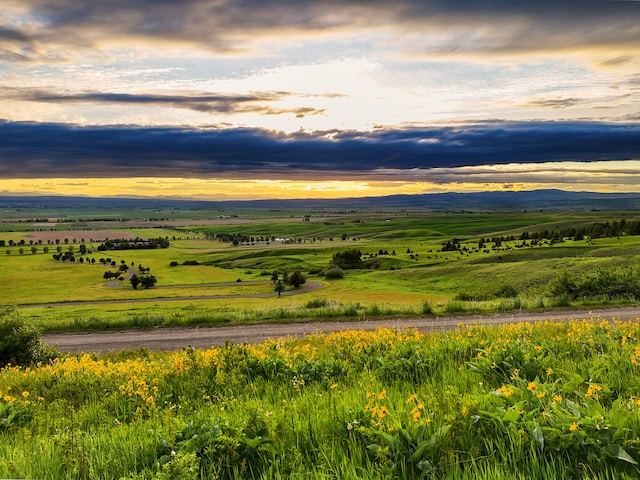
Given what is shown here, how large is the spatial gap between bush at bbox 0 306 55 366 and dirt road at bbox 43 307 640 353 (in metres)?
5.70

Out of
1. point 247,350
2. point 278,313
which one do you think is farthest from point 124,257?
→ point 247,350

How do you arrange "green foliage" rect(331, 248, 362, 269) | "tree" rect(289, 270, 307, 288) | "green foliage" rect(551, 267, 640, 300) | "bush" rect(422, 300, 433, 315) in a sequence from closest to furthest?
"bush" rect(422, 300, 433, 315)
"green foliage" rect(551, 267, 640, 300)
"tree" rect(289, 270, 307, 288)
"green foliage" rect(331, 248, 362, 269)

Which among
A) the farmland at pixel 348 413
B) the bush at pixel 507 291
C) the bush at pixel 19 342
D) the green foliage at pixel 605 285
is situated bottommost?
the bush at pixel 507 291

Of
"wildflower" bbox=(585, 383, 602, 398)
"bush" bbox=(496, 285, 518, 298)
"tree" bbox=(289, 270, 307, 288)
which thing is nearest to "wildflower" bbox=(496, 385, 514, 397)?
"wildflower" bbox=(585, 383, 602, 398)

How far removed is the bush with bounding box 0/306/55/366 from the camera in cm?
1620

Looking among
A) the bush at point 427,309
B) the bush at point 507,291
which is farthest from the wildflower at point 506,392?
the bush at point 507,291

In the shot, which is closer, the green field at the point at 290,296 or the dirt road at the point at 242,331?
the dirt road at the point at 242,331

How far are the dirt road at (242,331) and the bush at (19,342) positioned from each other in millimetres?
5698

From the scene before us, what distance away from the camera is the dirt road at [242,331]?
23.3 metres

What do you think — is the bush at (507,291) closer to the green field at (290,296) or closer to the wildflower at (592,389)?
the green field at (290,296)

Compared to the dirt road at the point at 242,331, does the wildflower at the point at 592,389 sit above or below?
above

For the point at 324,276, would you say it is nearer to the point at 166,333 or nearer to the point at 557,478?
the point at 166,333

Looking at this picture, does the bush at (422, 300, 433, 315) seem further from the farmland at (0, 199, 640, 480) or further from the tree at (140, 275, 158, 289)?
the tree at (140, 275, 158, 289)

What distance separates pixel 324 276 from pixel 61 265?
62317 mm
